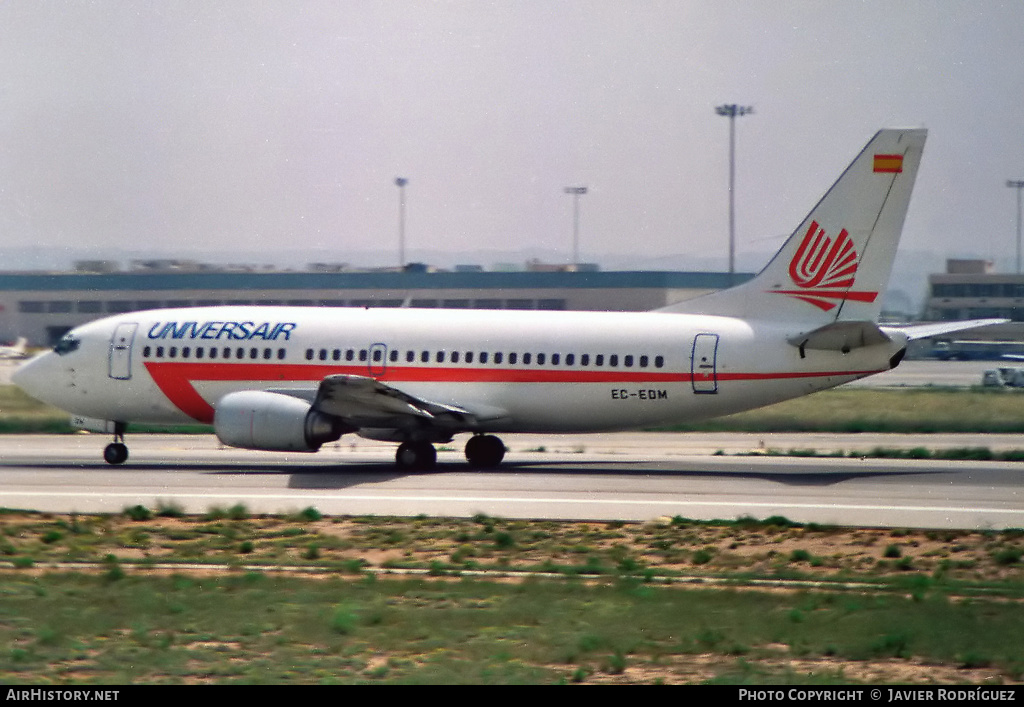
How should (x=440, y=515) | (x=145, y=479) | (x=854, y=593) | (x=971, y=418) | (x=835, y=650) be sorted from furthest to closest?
(x=971, y=418) < (x=145, y=479) < (x=440, y=515) < (x=854, y=593) < (x=835, y=650)

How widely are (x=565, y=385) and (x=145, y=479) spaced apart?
9.59 metres

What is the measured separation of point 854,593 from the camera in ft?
51.0

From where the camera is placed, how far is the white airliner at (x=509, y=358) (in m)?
28.1

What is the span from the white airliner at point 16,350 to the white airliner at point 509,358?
16900 mm

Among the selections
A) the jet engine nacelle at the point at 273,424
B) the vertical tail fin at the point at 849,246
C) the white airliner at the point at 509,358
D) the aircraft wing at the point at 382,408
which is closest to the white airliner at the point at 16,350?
the white airliner at the point at 509,358

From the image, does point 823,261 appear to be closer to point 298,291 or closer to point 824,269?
point 824,269

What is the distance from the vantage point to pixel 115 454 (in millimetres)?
30922

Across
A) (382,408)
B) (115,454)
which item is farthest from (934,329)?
(115,454)

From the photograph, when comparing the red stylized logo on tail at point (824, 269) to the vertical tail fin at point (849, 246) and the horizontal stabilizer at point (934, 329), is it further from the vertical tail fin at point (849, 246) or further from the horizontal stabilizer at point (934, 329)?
the horizontal stabilizer at point (934, 329)

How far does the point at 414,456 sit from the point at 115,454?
752 centimetres

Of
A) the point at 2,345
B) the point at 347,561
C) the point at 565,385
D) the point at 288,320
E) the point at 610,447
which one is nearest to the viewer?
the point at 347,561

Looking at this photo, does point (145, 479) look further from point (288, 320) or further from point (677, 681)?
point (677, 681)

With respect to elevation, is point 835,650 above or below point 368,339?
below
